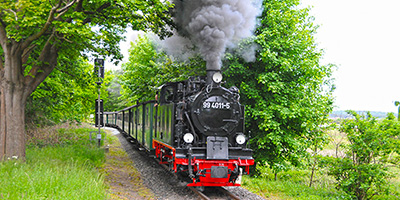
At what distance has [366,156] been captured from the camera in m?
9.30

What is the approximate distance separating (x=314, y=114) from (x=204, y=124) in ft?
18.4

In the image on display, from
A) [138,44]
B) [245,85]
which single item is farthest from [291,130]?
[138,44]

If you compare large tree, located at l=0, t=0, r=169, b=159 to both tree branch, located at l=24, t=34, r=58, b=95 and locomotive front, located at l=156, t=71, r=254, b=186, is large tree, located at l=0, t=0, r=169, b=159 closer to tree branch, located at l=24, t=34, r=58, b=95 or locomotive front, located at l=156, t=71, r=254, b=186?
tree branch, located at l=24, t=34, r=58, b=95

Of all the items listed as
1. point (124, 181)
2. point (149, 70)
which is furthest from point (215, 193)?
point (149, 70)

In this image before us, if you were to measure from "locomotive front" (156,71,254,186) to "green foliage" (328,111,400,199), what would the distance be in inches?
137

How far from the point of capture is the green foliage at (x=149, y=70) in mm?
13633

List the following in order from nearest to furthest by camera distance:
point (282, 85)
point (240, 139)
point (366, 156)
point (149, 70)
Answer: point (240, 139), point (366, 156), point (282, 85), point (149, 70)

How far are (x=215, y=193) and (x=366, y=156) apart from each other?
4.67 m

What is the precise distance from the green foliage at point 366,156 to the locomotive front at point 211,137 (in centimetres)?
Result: 347

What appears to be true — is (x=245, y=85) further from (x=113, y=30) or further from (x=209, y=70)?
(x=113, y=30)

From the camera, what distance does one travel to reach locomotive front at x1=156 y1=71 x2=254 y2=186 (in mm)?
7559

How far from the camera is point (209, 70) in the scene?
8.23 metres

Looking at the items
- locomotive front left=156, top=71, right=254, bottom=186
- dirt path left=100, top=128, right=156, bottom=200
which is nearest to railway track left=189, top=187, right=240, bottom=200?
locomotive front left=156, top=71, right=254, bottom=186

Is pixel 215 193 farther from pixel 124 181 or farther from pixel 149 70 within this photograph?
pixel 149 70
